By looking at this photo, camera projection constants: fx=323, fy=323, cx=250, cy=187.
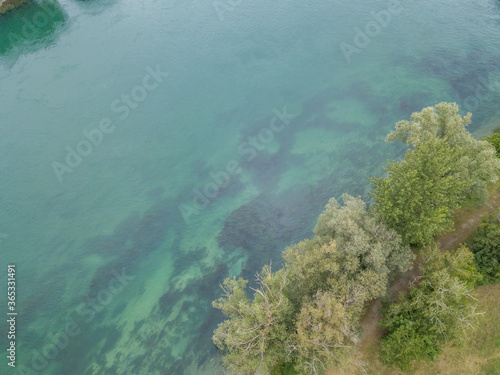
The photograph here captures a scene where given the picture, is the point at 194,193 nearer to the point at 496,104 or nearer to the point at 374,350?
the point at 374,350

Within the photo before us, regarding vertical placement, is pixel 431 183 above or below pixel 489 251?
above

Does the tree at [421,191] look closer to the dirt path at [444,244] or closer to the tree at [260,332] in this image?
the dirt path at [444,244]

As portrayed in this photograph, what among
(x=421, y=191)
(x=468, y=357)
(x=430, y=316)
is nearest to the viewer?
(x=430, y=316)

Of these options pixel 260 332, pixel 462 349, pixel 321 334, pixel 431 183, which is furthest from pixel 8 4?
pixel 462 349

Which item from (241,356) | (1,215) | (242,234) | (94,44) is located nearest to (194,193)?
(242,234)

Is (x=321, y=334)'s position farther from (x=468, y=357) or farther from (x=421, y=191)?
(x=468, y=357)

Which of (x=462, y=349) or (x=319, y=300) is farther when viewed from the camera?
(x=462, y=349)
